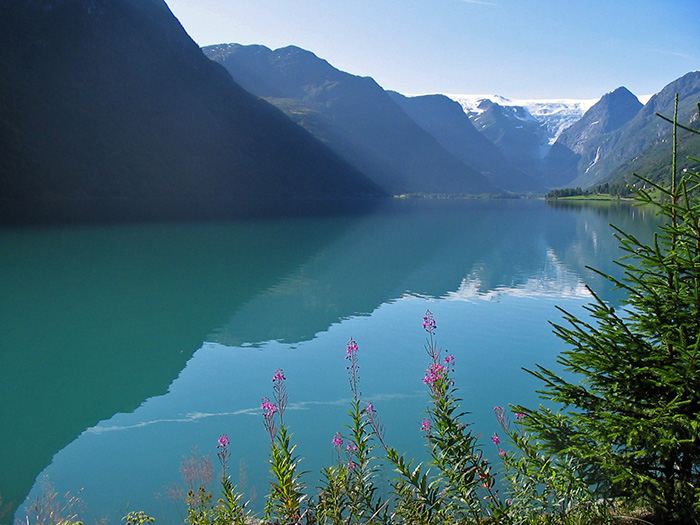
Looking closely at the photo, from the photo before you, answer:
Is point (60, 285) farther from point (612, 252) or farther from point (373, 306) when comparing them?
point (612, 252)

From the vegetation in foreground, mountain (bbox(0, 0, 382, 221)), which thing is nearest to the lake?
the vegetation in foreground

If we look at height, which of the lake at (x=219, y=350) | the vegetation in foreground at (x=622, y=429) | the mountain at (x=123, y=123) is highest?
the mountain at (x=123, y=123)

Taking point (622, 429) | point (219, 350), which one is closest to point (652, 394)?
point (622, 429)

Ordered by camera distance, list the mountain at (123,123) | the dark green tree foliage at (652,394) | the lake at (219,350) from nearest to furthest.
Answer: the dark green tree foliage at (652,394), the lake at (219,350), the mountain at (123,123)

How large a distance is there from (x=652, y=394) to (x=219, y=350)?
1529 centimetres

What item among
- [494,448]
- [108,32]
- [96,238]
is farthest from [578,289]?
[108,32]

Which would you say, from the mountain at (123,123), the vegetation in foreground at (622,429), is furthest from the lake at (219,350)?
the mountain at (123,123)

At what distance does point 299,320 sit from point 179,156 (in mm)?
148199

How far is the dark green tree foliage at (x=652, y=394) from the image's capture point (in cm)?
365

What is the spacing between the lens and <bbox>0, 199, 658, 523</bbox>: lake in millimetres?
Result: 9820

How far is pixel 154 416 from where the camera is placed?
39.4 ft

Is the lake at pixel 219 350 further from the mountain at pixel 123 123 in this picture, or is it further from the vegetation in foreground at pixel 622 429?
the mountain at pixel 123 123

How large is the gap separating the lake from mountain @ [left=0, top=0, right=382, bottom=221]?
236 ft

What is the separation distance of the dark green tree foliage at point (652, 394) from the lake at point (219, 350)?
512 centimetres
